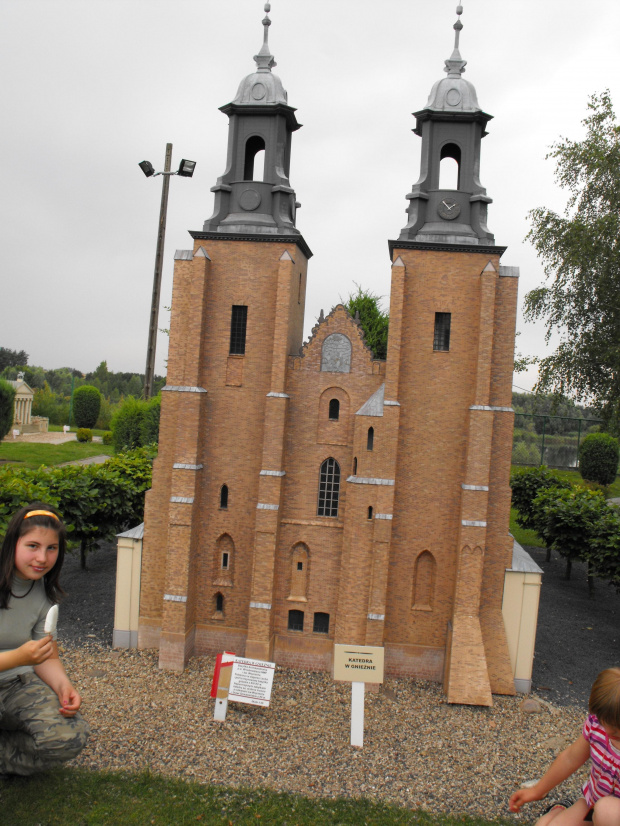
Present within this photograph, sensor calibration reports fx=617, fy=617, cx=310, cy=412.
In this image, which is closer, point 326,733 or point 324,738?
point 324,738

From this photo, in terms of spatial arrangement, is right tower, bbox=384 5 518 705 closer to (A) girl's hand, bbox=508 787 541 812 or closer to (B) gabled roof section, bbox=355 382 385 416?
(B) gabled roof section, bbox=355 382 385 416

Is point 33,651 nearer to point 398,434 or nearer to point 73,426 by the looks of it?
point 398,434

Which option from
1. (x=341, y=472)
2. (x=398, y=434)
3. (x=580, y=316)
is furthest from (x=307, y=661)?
(x=580, y=316)

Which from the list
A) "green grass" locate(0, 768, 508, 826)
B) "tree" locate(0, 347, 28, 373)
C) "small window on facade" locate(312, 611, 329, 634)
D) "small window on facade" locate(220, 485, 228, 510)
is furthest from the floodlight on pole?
"tree" locate(0, 347, 28, 373)

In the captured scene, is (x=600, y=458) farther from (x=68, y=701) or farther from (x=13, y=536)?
(x=13, y=536)

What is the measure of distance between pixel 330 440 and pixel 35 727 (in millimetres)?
11369

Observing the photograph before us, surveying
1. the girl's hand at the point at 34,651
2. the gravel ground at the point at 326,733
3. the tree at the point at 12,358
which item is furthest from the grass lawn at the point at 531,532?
the tree at the point at 12,358

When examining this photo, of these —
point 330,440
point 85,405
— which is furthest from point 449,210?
point 85,405

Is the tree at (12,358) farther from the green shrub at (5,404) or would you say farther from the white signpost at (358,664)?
the white signpost at (358,664)

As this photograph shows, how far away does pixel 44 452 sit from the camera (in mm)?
Result: 45594

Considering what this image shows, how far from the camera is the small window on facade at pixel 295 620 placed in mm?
18516

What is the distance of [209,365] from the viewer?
1844cm

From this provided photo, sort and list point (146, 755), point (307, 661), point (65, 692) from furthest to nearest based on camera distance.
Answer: point (307, 661), point (146, 755), point (65, 692)

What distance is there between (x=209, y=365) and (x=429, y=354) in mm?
6490
